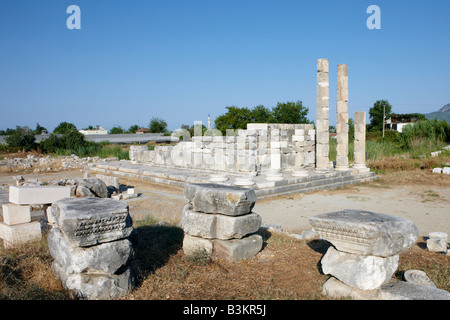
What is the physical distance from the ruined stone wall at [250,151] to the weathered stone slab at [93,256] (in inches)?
383

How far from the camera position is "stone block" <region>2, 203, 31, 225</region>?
612cm

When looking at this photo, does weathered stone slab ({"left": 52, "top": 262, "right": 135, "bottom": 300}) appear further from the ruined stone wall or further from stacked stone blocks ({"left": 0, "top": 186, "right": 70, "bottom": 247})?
the ruined stone wall

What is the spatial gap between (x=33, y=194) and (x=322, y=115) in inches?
482

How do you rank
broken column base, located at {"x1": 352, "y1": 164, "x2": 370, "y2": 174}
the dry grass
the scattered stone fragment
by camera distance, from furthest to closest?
1. broken column base, located at {"x1": 352, "y1": 164, "x2": 370, "y2": 174}
2. the scattered stone fragment
3. the dry grass

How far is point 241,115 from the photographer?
3984 centimetres

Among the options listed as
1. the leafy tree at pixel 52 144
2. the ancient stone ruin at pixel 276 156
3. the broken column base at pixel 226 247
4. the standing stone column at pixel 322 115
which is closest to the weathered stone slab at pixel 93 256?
the broken column base at pixel 226 247

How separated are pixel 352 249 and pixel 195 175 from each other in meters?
9.90

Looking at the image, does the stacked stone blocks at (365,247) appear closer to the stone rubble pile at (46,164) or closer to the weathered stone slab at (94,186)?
the weathered stone slab at (94,186)

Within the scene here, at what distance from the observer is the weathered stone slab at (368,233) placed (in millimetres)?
3883

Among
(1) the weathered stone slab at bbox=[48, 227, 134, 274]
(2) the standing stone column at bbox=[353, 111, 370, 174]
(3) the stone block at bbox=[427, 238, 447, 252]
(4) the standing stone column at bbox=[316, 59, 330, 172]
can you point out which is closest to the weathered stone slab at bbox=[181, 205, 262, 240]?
(1) the weathered stone slab at bbox=[48, 227, 134, 274]

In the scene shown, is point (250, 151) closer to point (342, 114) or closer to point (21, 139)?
point (342, 114)

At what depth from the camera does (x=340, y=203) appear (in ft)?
35.0

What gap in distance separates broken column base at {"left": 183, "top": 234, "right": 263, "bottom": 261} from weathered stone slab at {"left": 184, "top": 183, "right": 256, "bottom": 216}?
1.39ft
